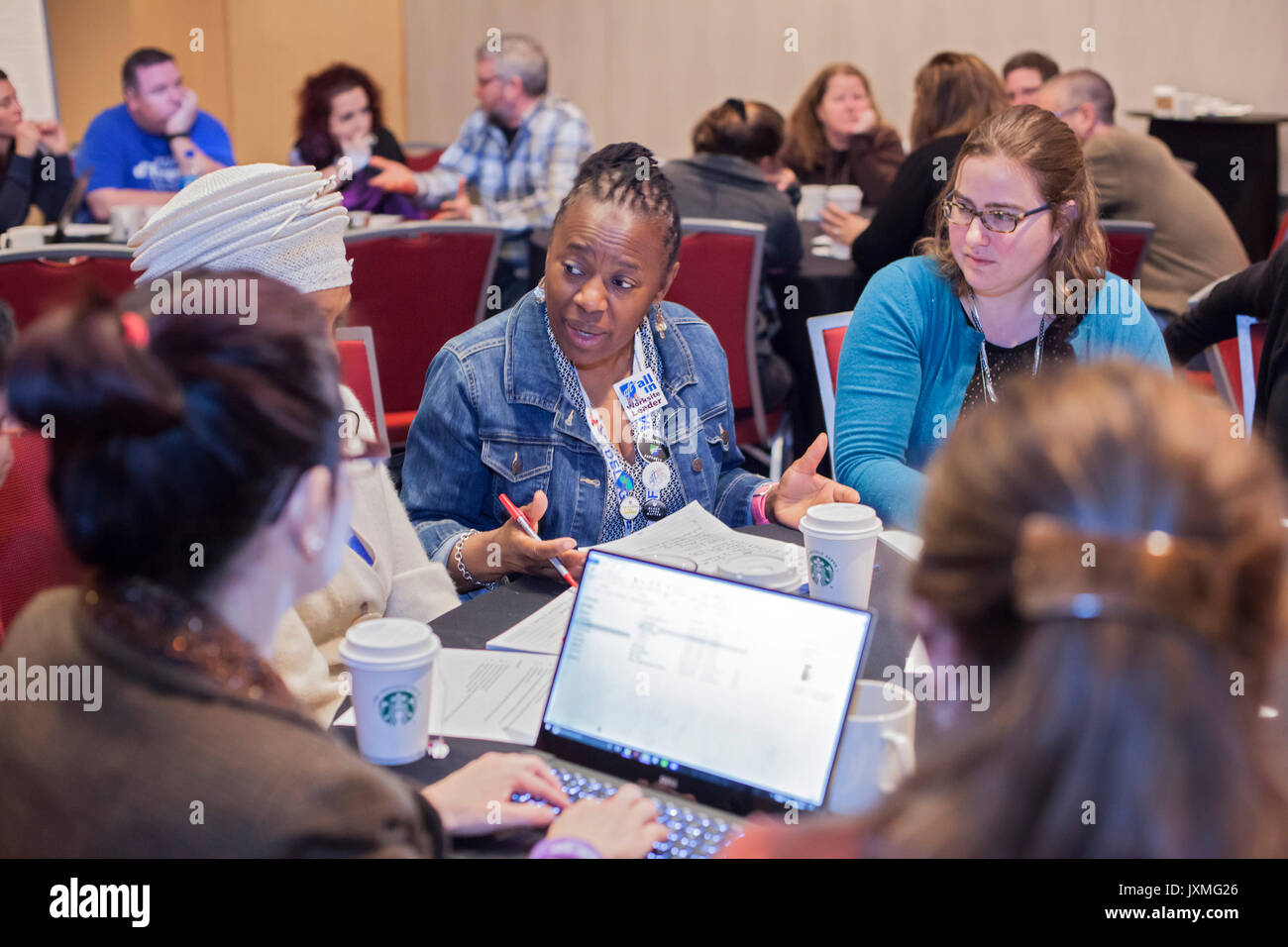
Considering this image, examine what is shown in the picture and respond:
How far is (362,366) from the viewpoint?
95.2 inches

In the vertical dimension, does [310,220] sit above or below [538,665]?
above

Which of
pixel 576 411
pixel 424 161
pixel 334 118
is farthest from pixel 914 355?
pixel 424 161

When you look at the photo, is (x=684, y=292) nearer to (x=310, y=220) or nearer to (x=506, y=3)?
(x=310, y=220)

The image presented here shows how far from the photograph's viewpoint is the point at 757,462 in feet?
12.6

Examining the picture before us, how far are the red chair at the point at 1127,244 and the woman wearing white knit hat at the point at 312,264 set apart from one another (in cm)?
265

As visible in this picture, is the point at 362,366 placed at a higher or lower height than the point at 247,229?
lower

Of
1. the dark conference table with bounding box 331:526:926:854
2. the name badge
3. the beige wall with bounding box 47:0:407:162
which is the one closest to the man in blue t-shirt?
the beige wall with bounding box 47:0:407:162

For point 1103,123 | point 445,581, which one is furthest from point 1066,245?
point 1103,123

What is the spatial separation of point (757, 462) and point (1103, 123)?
7.70 ft

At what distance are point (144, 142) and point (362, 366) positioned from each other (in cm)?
323

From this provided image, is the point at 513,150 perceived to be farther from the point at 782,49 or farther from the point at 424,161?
A: the point at 782,49

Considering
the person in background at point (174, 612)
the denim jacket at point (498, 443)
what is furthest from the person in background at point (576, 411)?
the person in background at point (174, 612)

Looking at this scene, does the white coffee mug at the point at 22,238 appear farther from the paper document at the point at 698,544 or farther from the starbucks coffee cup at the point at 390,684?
the starbucks coffee cup at the point at 390,684

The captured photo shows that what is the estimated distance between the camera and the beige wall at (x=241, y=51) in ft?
25.0
